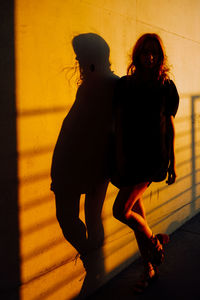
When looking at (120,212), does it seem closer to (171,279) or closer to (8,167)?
(171,279)

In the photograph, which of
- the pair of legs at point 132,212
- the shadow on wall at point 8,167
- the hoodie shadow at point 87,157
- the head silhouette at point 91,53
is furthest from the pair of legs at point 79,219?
the head silhouette at point 91,53

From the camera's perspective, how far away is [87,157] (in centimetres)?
247

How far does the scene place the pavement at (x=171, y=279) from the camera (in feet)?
8.27

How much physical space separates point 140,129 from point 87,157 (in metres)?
0.48

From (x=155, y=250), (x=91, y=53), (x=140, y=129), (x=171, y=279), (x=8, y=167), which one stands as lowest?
(x=171, y=279)

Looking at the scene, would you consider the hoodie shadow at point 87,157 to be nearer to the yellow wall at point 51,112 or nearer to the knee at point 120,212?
the yellow wall at point 51,112

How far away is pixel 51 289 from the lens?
89.6 inches

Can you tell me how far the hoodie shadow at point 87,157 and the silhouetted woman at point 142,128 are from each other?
0.59 ft

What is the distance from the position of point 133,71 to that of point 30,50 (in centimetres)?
105

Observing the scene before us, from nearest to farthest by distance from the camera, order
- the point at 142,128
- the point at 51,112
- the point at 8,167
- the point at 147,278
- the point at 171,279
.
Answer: the point at 8,167, the point at 51,112, the point at 142,128, the point at 147,278, the point at 171,279

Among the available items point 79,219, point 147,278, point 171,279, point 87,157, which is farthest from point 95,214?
point 171,279

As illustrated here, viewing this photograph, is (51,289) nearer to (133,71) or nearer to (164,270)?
(164,270)

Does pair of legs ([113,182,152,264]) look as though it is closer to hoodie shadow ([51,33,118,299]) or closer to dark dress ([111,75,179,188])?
dark dress ([111,75,179,188])


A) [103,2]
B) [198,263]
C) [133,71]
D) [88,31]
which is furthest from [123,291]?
[103,2]
